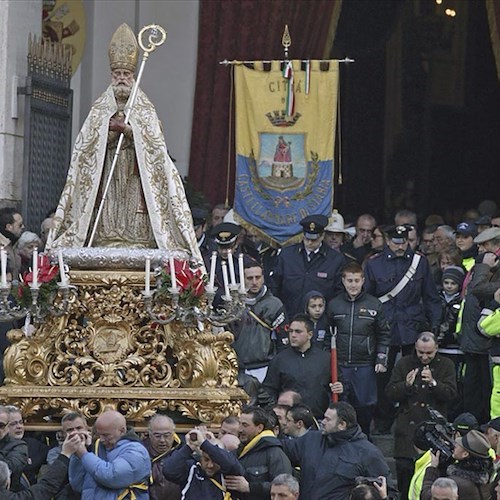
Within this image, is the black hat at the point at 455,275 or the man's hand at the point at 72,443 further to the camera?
the black hat at the point at 455,275

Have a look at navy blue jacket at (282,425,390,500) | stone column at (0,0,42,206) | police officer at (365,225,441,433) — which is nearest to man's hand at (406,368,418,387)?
police officer at (365,225,441,433)

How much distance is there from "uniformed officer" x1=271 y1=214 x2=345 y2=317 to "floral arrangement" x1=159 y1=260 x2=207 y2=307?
3747 mm

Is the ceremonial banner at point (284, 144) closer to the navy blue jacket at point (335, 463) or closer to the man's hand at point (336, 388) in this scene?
the man's hand at point (336, 388)

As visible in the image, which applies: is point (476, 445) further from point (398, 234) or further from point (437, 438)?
point (398, 234)

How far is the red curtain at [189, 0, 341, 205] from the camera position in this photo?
24391 millimetres

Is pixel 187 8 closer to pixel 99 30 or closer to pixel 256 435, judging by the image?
pixel 99 30

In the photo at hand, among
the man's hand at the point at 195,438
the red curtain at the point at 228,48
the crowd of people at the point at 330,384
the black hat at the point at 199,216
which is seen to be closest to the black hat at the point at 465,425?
the crowd of people at the point at 330,384

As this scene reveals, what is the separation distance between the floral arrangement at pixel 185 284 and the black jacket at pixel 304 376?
6.81 ft

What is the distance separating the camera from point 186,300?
51.6 feet

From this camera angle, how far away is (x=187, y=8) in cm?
2486

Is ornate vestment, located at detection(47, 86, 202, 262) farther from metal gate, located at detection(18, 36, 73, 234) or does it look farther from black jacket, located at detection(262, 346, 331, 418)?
metal gate, located at detection(18, 36, 73, 234)

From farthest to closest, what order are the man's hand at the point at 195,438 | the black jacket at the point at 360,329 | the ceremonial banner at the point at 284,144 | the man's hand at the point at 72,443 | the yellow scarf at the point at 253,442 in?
the ceremonial banner at the point at 284,144 → the black jacket at the point at 360,329 → the yellow scarf at the point at 253,442 → the man's hand at the point at 195,438 → the man's hand at the point at 72,443

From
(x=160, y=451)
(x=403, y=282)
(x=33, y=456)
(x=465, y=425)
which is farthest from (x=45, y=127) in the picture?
(x=465, y=425)

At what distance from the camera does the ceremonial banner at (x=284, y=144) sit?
21516mm
